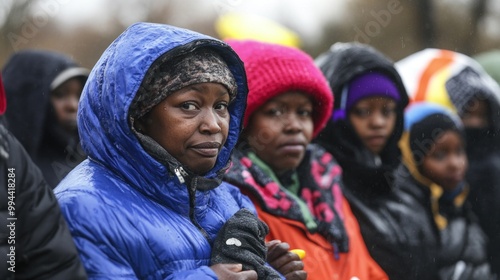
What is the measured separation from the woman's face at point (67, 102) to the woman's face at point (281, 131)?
1.46m

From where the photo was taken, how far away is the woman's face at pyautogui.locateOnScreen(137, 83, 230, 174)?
3.12 metres

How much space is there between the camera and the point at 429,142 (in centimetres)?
591

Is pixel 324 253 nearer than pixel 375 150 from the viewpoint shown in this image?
Yes

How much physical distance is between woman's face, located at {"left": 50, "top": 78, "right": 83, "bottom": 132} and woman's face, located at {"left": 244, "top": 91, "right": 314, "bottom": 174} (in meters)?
1.46

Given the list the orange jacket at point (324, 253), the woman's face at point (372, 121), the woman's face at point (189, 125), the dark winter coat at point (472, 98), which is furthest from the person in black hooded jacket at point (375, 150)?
the woman's face at point (189, 125)

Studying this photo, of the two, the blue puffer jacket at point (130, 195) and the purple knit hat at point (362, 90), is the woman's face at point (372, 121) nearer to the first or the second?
the purple knit hat at point (362, 90)

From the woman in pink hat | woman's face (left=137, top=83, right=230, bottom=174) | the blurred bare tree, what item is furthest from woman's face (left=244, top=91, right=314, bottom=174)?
the blurred bare tree

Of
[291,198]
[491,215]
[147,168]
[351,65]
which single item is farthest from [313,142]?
[147,168]

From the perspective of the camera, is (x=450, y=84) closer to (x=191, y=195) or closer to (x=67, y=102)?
(x=67, y=102)

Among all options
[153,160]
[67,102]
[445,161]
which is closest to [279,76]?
[153,160]

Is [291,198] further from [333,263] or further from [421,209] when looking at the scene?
[421,209]

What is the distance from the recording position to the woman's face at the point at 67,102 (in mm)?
5285

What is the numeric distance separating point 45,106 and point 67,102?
0.50ft

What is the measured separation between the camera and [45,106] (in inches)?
208
